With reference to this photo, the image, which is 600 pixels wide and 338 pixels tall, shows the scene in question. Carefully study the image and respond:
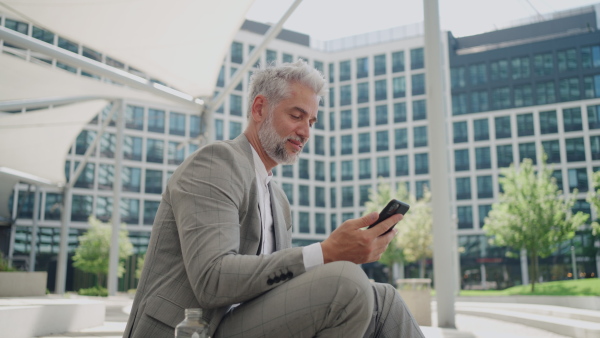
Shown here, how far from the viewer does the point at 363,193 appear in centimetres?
5466

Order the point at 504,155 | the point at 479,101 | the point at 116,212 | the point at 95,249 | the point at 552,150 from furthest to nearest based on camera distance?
the point at 479,101 → the point at 504,155 → the point at 552,150 → the point at 95,249 → the point at 116,212

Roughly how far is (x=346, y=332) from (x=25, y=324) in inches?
188

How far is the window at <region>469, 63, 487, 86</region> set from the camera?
165ft

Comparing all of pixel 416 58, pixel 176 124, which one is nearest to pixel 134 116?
pixel 176 124

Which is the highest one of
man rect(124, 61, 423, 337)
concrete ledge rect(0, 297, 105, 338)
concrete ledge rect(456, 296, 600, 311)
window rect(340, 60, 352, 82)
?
window rect(340, 60, 352, 82)

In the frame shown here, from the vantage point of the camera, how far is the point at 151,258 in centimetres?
184

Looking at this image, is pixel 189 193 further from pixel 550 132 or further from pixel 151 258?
pixel 550 132

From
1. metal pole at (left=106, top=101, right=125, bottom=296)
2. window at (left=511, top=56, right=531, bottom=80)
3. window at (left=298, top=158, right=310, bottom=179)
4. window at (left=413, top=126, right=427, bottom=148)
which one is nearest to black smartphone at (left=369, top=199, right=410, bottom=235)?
metal pole at (left=106, top=101, right=125, bottom=296)

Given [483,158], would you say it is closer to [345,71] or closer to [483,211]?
[483,211]

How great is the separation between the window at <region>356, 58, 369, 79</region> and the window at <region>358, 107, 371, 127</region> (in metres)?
3.27

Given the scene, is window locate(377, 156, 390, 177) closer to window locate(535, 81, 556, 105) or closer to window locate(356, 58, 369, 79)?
window locate(356, 58, 369, 79)

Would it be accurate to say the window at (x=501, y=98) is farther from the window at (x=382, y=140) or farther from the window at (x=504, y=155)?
the window at (x=382, y=140)

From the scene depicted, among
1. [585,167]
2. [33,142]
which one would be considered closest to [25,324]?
[33,142]

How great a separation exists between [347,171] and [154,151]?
59.1ft
